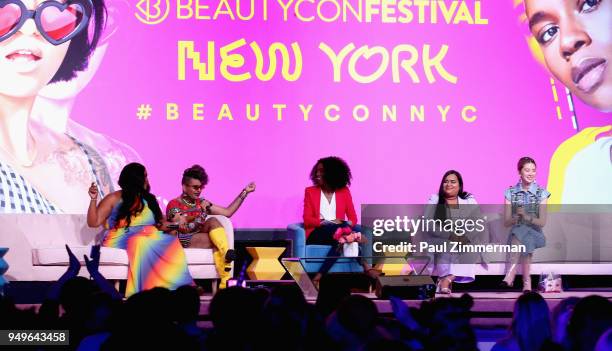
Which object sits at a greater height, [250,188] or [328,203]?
[250,188]

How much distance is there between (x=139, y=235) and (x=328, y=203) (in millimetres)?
1494

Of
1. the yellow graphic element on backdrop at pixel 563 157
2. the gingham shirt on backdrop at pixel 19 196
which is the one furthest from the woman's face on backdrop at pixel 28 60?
the yellow graphic element on backdrop at pixel 563 157

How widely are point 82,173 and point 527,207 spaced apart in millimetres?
3329

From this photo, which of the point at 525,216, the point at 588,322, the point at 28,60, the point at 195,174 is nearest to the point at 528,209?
the point at 525,216

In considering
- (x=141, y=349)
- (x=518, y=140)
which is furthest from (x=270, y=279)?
(x=141, y=349)

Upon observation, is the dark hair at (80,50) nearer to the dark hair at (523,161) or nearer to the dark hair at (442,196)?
the dark hair at (442,196)

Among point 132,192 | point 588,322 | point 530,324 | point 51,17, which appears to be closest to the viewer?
point 588,322

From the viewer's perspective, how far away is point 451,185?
7098 millimetres

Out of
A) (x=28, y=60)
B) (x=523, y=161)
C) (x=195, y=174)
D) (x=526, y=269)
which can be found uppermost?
(x=28, y=60)

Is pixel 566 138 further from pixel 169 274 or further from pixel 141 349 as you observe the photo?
pixel 141 349

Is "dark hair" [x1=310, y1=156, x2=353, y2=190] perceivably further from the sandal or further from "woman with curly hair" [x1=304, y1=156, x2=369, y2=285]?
Result: the sandal

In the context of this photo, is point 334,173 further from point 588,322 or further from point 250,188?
point 588,322

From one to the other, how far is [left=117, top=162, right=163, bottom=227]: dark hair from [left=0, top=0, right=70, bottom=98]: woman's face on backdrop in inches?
52.5

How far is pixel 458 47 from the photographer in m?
7.76
